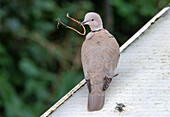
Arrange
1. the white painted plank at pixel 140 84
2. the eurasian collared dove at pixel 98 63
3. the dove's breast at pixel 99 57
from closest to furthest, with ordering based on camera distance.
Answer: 1. the white painted plank at pixel 140 84
2. the eurasian collared dove at pixel 98 63
3. the dove's breast at pixel 99 57

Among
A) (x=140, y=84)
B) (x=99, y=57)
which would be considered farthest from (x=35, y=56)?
(x=140, y=84)

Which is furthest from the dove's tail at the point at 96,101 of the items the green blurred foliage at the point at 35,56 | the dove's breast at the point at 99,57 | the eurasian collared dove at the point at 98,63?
the green blurred foliage at the point at 35,56

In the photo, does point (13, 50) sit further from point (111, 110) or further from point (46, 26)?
point (111, 110)

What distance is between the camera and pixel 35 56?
186 inches

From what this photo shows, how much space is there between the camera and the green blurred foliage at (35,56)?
4.43 m

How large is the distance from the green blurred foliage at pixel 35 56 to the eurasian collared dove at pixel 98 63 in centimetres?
197

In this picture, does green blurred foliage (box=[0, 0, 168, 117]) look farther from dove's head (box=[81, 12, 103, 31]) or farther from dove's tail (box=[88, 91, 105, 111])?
dove's tail (box=[88, 91, 105, 111])

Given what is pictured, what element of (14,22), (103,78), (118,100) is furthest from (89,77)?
(14,22)

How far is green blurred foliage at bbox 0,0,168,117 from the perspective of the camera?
14.5 feet

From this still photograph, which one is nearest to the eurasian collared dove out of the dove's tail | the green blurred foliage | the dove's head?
the dove's tail

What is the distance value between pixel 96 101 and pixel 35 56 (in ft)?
8.68

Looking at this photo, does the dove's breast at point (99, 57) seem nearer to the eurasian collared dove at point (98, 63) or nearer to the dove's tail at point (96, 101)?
the eurasian collared dove at point (98, 63)

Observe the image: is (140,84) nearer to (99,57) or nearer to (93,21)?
(99,57)

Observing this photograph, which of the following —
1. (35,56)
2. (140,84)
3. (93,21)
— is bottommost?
(35,56)
